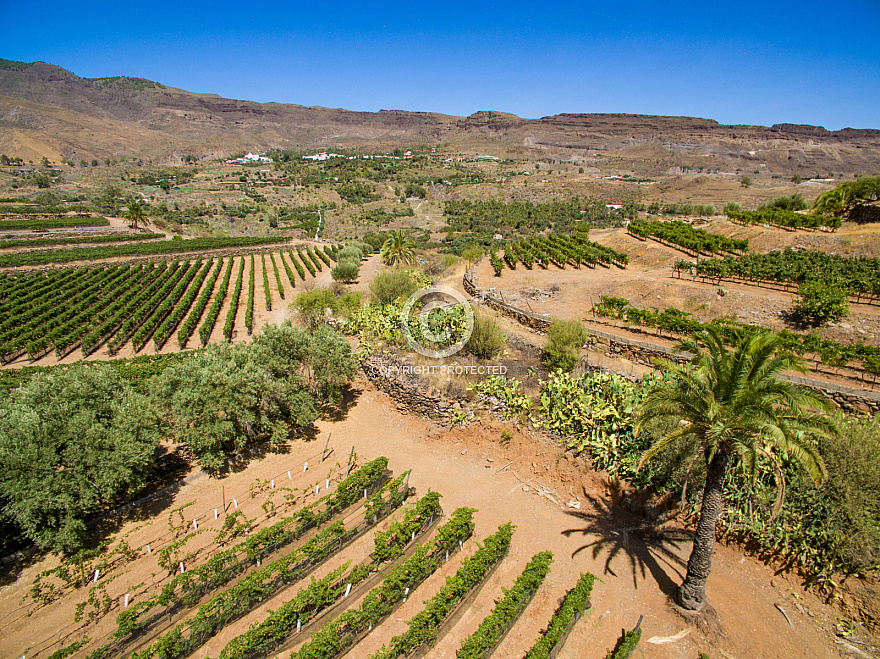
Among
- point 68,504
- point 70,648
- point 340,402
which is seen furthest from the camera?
point 340,402

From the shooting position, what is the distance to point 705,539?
29.8ft

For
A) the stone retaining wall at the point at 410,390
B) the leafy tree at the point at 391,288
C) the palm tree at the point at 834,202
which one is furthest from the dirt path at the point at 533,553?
the palm tree at the point at 834,202

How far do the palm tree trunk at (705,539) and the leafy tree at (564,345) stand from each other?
9739 mm

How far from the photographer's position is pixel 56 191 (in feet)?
293

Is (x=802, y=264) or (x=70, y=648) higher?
(x=802, y=264)

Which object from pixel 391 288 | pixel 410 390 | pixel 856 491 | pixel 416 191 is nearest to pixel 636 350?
pixel 856 491

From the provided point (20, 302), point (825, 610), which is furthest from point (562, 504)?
point (20, 302)

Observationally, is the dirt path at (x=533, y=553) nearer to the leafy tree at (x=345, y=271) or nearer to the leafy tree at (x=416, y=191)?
the leafy tree at (x=345, y=271)

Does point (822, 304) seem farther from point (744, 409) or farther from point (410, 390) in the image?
point (410, 390)

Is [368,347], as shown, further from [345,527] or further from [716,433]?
[716,433]

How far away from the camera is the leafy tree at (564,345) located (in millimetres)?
18781

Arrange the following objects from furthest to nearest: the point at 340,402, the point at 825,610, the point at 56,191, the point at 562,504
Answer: the point at 56,191, the point at 340,402, the point at 562,504, the point at 825,610

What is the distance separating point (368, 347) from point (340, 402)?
148 inches

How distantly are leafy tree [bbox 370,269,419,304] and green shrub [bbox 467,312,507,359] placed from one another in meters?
8.88
